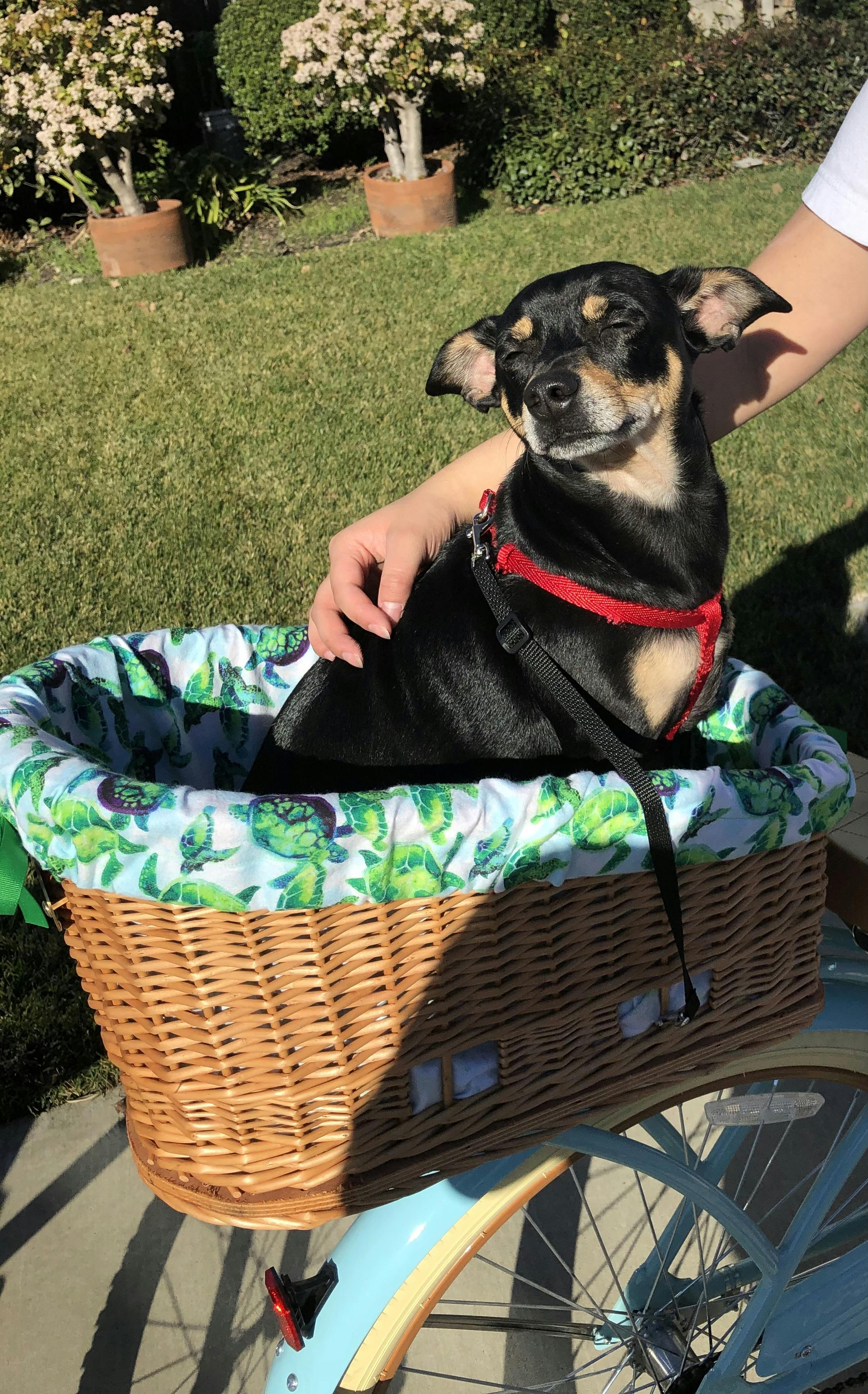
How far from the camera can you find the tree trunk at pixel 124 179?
8062 mm

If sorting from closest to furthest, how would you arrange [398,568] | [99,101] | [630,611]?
[630,611] → [398,568] → [99,101]

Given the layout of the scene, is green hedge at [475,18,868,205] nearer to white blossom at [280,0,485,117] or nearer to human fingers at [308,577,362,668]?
white blossom at [280,0,485,117]

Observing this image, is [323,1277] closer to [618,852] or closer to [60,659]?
[618,852]

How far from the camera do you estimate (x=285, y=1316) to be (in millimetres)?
1390

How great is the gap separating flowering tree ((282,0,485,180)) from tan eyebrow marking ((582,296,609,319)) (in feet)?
23.9

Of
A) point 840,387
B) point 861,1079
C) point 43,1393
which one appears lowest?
point 840,387

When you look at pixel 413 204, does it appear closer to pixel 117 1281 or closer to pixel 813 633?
pixel 813 633

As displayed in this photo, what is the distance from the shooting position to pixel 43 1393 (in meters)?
1.99

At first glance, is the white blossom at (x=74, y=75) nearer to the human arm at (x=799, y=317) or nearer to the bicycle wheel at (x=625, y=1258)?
the human arm at (x=799, y=317)

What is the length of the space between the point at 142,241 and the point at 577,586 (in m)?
7.47

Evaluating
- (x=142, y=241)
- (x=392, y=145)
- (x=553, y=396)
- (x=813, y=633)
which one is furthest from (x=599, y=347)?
(x=392, y=145)

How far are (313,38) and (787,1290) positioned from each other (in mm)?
9427

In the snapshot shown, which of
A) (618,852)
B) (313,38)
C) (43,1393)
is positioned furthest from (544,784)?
(313,38)

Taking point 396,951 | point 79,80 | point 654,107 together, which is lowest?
point 654,107
